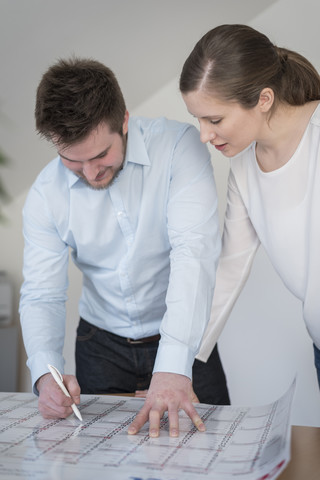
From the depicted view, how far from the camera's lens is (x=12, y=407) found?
1370 millimetres

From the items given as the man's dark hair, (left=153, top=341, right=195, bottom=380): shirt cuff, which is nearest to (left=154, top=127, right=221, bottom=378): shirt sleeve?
(left=153, top=341, right=195, bottom=380): shirt cuff

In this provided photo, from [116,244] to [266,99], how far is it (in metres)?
0.58

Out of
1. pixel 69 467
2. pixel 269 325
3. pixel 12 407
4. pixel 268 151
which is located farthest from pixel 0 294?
pixel 69 467

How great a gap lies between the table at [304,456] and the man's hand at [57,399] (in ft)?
1.53

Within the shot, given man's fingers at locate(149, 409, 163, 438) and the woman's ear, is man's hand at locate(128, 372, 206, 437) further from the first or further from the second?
the woman's ear

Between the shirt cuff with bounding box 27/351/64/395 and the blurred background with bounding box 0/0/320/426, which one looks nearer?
the shirt cuff with bounding box 27/351/64/395

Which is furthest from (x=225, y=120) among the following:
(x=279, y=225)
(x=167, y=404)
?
(x=167, y=404)

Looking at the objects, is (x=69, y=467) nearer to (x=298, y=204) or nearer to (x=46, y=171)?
(x=298, y=204)

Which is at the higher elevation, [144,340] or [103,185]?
[103,185]

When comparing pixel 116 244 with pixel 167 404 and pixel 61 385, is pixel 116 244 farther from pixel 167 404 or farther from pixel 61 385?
pixel 167 404

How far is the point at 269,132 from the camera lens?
142cm

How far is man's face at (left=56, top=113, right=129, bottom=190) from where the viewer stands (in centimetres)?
143

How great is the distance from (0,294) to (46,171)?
1705 millimetres

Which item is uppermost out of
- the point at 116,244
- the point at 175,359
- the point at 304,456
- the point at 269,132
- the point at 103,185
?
the point at 269,132
